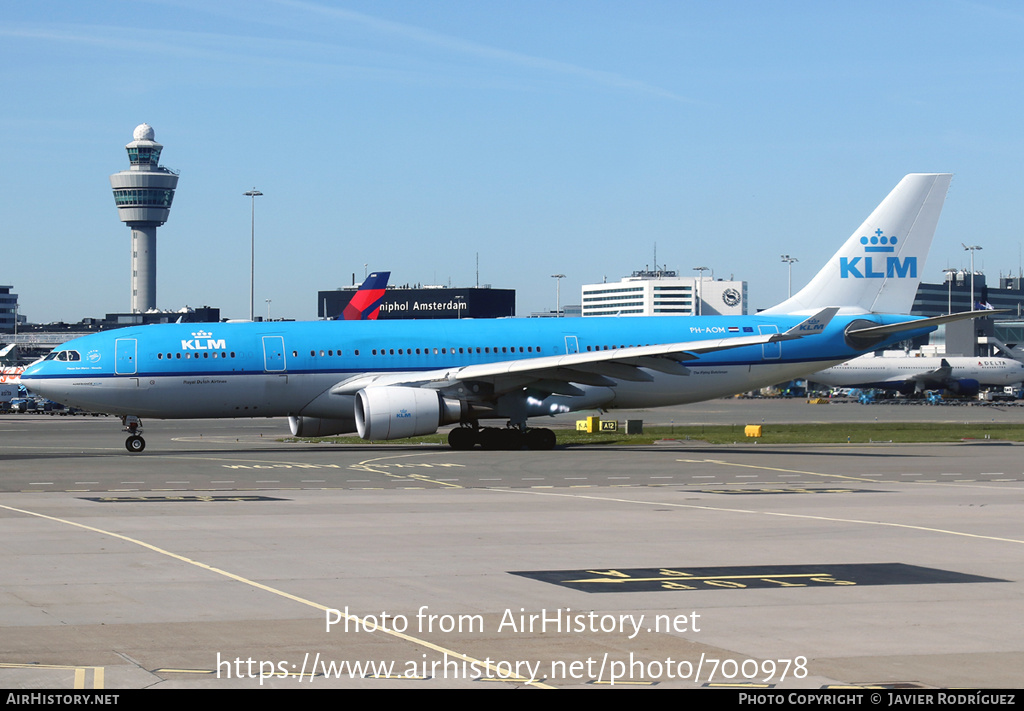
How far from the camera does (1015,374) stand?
367 feet

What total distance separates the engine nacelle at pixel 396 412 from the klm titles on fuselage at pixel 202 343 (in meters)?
5.20

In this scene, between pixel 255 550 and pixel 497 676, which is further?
pixel 255 550

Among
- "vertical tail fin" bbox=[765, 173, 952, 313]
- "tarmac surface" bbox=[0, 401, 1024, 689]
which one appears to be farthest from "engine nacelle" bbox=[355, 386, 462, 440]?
"vertical tail fin" bbox=[765, 173, 952, 313]

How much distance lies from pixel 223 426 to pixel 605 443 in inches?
1097

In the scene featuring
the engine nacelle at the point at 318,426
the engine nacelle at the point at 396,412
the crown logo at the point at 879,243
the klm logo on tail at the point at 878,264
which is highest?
the crown logo at the point at 879,243

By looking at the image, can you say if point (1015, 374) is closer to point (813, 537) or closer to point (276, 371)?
point (276, 371)

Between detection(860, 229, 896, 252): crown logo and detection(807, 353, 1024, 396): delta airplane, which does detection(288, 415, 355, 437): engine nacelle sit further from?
detection(807, 353, 1024, 396): delta airplane

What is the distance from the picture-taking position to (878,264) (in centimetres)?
4575

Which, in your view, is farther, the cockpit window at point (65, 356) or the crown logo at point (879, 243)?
the crown logo at point (879, 243)

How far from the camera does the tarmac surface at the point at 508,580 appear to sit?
32.6 ft

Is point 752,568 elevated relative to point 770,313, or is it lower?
lower

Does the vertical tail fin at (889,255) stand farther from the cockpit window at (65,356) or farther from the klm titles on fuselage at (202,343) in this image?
the cockpit window at (65,356)

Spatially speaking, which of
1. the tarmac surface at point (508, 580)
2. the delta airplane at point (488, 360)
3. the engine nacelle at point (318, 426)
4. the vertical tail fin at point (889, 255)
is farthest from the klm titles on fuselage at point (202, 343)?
the vertical tail fin at point (889, 255)

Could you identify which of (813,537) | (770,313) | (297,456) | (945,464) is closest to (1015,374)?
(770,313)
